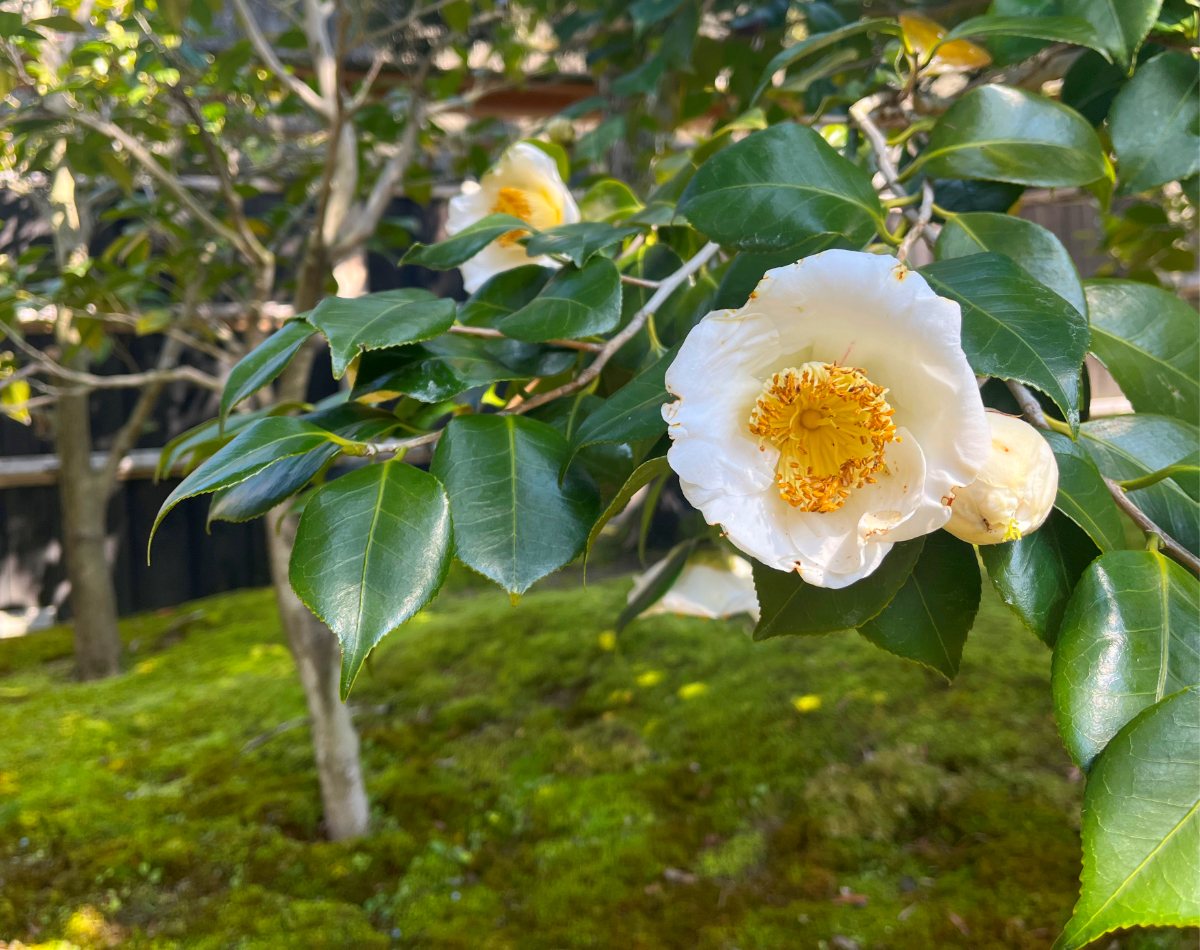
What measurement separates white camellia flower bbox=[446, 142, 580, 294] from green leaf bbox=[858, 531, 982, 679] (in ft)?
1.28

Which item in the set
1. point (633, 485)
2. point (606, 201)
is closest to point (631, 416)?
point (633, 485)

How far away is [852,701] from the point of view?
182 centimetres

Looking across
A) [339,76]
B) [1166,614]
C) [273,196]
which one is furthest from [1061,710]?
[273,196]

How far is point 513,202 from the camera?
74 cm

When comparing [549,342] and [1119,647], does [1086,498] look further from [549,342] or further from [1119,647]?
[549,342]

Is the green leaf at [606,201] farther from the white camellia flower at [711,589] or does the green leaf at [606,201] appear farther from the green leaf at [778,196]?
the white camellia flower at [711,589]

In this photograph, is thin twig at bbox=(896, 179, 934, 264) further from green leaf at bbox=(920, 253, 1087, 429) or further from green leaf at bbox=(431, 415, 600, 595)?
green leaf at bbox=(431, 415, 600, 595)

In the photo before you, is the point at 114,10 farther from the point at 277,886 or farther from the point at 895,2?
the point at 277,886

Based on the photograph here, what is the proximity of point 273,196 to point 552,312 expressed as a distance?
11.5 feet

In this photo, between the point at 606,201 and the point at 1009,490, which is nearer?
the point at 1009,490

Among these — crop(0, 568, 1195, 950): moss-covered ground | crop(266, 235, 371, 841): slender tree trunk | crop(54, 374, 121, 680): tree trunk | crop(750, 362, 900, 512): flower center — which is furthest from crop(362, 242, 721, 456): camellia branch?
crop(54, 374, 121, 680): tree trunk

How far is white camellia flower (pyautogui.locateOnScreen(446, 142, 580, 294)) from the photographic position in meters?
0.68

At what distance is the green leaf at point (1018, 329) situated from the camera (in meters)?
0.35

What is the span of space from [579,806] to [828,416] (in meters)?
1.37
